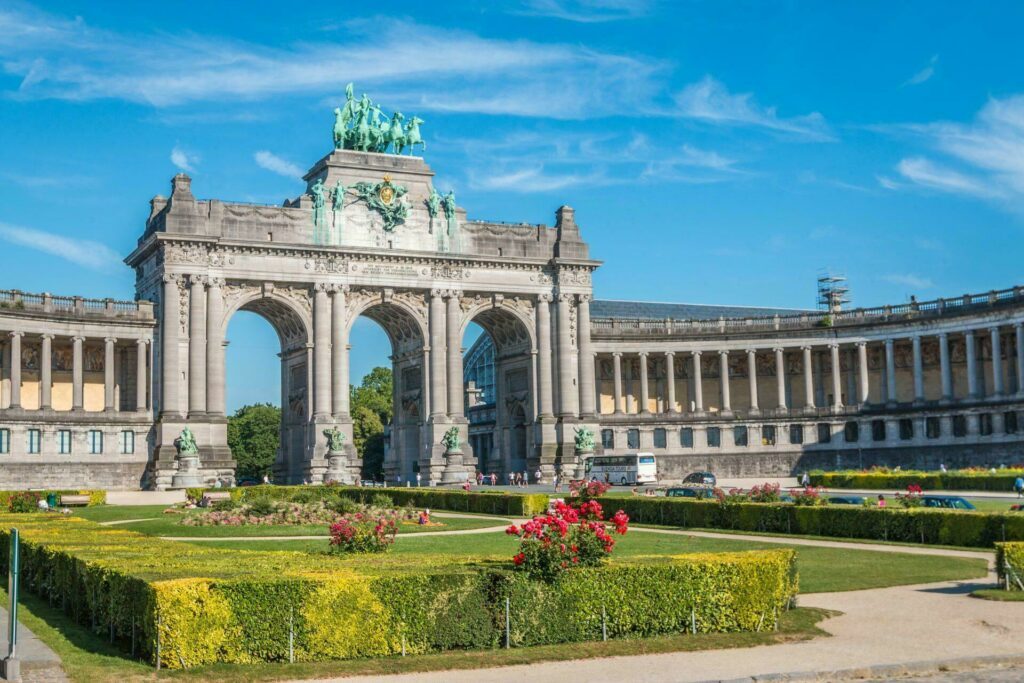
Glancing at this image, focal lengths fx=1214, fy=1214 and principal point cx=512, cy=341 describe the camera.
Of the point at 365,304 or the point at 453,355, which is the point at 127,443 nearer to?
the point at 365,304

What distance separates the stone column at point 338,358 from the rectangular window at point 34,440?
71.2 ft

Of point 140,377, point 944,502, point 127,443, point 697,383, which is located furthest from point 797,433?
point 944,502

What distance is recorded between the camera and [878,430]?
107m

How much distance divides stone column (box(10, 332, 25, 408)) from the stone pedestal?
1226 cm

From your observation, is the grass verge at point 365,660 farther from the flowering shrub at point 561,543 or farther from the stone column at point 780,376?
the stone column at point 780,376

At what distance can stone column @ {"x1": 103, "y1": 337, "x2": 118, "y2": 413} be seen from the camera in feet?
301

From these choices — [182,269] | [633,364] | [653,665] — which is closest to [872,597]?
[653,665]

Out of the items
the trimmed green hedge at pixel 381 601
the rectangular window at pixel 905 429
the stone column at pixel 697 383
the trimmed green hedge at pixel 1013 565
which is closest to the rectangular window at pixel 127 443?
the stone column at pixel 697 383

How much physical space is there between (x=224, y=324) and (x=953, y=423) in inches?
2365

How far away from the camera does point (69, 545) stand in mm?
30641

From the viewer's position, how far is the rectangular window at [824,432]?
359 ft

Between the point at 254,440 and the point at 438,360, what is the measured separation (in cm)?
5451

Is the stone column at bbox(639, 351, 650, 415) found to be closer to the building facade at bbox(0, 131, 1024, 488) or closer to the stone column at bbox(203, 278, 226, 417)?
the building facade at bbox(0, 131, 1024, 488)

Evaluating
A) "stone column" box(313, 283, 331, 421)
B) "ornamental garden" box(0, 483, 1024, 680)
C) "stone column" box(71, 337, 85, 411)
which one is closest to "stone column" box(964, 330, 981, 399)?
"stone column" box(313, 283, 331, 421)
